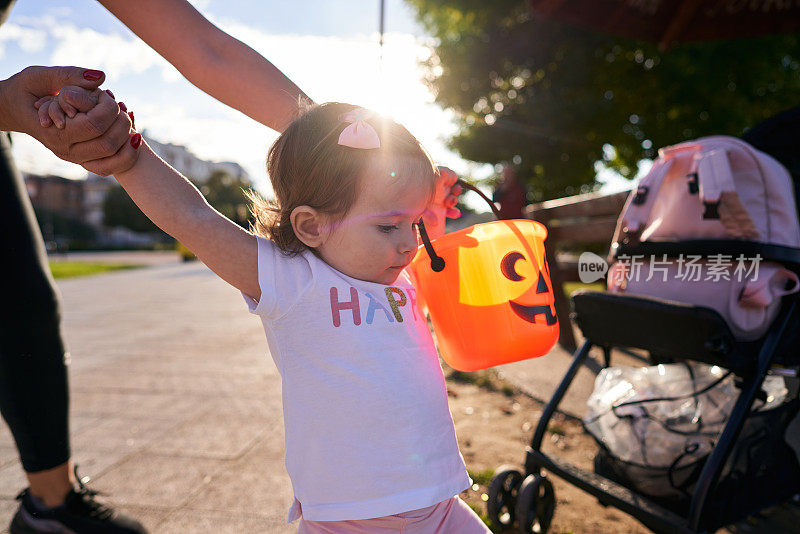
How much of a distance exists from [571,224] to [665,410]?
7.17 feet

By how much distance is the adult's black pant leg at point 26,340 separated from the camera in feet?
4.59

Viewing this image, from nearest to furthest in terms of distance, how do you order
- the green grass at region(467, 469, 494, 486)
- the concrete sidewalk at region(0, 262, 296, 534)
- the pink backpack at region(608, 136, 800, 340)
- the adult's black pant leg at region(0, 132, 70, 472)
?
the adult's black pant leg at region(0, 132, 70, 472) → the pink backpack at region(608, 136, 800, 340) → the concrete sidewalk at region(0, 262, 296, 534) → the green grass at region(467, 469, 494, 486)

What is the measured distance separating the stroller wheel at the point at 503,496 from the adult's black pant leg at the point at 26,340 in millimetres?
1307

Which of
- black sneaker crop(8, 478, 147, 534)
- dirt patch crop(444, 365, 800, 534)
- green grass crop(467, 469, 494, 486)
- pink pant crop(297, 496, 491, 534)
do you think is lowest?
dirt patch crop(444, 365, 800, 534)

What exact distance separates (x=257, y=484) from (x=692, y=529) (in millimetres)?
1469

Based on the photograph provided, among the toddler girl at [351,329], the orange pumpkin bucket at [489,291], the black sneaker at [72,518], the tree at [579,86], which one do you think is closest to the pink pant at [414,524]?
the toddler girl at [351,329]

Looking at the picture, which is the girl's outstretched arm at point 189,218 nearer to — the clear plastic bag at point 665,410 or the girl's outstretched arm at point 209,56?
the girl's outstretched arm at point 209,56

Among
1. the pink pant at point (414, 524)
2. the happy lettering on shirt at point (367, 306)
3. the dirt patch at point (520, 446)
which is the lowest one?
the dirt patch at point (520, 446)

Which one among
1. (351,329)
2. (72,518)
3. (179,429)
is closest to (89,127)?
(351,329)

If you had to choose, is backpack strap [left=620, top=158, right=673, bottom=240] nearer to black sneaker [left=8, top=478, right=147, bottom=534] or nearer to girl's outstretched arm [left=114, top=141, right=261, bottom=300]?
girl's outstretched arm [left=114, top=141, right=261, bottom=300]

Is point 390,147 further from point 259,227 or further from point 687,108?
point 687,108

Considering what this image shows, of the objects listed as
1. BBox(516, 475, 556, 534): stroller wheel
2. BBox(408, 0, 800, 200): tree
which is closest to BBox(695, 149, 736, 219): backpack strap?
BBox(516, 475, 556, 534): stroller wheel

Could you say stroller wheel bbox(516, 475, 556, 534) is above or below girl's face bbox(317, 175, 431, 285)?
below

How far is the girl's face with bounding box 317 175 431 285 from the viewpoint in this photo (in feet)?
3.25
